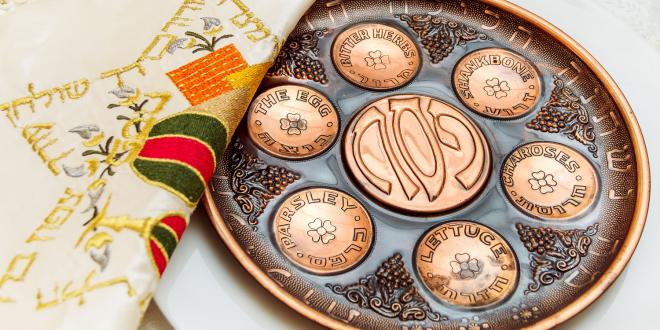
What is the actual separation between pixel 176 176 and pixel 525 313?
353 mm

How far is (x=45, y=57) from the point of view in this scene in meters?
0.62

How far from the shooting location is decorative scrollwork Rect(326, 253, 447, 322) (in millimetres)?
568

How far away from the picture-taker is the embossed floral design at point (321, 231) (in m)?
0.60

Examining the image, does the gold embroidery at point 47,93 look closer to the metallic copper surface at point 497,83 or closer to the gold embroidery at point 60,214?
the gold embroidery at point 60,214

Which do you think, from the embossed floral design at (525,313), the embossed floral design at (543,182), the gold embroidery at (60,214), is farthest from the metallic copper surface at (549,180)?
the gold embroidery at (60,214)

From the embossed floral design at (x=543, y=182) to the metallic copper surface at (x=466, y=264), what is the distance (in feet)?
0.27

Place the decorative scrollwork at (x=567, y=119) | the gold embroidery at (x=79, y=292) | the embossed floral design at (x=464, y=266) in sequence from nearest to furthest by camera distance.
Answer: the gold embroidery at (x=79, y=292) < the embossed floral design at (x=464, y=266) < the decorative scrollwork at (x=567, y=119)

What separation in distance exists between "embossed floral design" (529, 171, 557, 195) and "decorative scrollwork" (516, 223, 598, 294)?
50 mm

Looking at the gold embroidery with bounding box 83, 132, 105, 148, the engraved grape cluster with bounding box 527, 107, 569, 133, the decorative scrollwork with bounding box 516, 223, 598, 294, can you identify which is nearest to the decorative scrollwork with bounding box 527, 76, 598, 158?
the engraved grape cluster with bounding box 527, 107, 569, 133

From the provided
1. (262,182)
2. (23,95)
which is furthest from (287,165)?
(23,95)

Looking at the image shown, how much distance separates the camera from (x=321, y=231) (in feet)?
1.98

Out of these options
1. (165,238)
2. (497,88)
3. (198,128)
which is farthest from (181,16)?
(497,88)

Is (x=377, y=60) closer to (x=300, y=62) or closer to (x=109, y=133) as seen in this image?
(x=300, y=62)

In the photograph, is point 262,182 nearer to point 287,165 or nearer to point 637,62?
point 287,165
